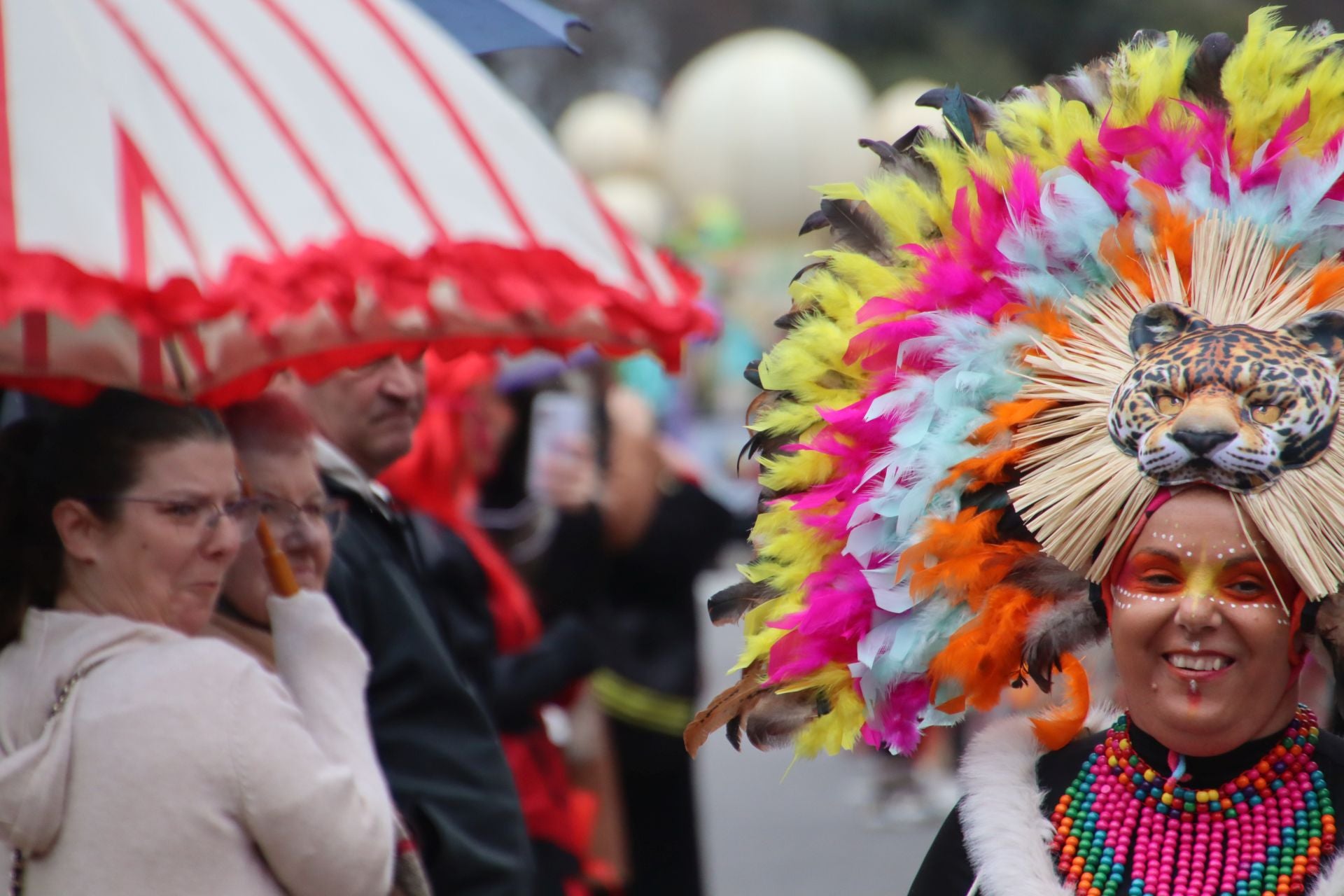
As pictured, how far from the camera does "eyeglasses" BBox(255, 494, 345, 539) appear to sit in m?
2.73

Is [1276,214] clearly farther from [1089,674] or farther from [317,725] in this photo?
[317,725]

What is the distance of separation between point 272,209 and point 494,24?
129cm

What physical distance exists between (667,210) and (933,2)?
28.2ft

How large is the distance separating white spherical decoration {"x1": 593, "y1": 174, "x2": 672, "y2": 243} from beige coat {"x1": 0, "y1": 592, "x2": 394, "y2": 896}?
13.3 m

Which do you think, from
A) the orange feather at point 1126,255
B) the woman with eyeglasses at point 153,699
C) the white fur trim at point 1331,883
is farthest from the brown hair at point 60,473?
the white fur trim at point 1331,883

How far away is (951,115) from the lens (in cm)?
228

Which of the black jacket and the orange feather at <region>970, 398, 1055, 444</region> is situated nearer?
the orange feather at <region>970, 398, 1055, 444</region>

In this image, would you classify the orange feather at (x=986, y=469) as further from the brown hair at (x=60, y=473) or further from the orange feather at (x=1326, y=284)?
the brown hair at (x=60, y=473)

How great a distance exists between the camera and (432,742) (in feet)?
10.0

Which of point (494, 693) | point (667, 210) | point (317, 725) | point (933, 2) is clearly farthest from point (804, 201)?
point (933, 2)

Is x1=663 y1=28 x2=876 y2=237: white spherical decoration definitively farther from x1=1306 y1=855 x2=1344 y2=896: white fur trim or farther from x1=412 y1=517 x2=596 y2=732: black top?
x1=1306 y1=855 x2=1344 y2=896: white fur trim

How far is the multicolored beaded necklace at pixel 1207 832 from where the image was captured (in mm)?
2033

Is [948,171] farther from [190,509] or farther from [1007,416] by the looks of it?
[190,509]

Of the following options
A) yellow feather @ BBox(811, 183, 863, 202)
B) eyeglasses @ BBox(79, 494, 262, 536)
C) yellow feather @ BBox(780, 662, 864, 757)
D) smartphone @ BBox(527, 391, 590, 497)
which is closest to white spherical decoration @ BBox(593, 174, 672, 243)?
smartphone @ BBox(527, 391, 590, 497)
